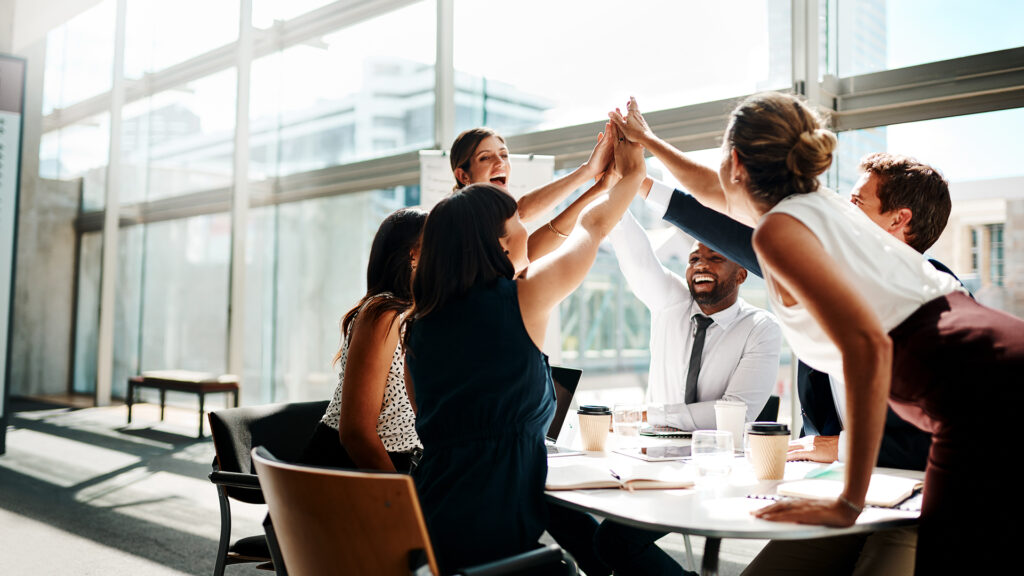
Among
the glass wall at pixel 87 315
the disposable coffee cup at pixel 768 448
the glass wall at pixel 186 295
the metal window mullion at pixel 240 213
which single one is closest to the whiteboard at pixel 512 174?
the metal window mullion at pixel 240 213

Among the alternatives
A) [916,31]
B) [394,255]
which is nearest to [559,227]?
[394,255]

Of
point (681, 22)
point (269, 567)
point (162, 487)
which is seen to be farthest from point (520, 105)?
point (269, 567)

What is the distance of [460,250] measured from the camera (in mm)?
1561

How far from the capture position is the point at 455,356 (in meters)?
1.54

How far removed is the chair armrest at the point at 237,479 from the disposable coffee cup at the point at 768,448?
4.08ft

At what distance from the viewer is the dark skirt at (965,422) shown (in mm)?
1196

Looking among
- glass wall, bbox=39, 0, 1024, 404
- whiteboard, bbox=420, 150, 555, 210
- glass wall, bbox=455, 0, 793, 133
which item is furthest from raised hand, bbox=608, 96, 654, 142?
whiteboard, bbox=420, 150, 555, 210

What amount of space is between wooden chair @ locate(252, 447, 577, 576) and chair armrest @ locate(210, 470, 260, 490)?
61 centimetres

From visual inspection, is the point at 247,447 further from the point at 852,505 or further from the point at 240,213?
the point at 240,213

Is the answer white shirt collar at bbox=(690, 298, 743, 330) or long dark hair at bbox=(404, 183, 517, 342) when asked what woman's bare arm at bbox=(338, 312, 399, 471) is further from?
white shirt collar at bbox=(690, 298, 743, 330)

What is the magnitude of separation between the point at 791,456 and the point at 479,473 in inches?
35.5

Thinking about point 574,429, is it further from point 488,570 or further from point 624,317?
point 624,317

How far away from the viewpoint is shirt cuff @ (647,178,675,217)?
230cm

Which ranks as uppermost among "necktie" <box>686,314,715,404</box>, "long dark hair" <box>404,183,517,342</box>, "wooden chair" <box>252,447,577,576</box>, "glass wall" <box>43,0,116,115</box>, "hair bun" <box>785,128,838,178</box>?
"glass wall" <box>43,0,116,115</box>
